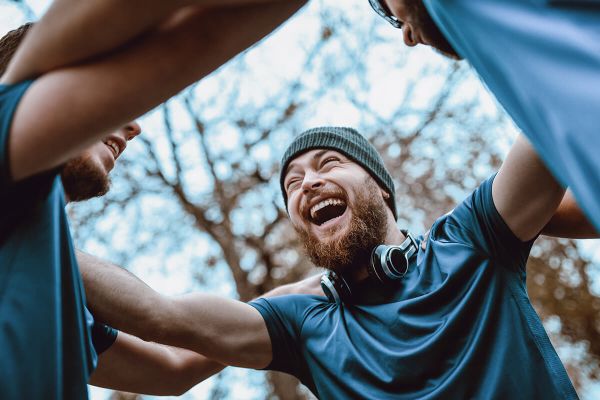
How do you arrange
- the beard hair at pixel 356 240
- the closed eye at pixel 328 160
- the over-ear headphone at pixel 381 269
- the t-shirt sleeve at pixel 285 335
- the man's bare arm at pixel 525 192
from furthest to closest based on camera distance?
the closed eye at pixel 328 160
the beard hair at pixel 356 240
the t-shirt sleeve at pixel 285 335
the over-ear headphone at pixel 381 269
the man's bare arm at pixel 525 192

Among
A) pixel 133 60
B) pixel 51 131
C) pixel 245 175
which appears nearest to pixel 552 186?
pixel 133 60

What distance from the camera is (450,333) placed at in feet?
8.08

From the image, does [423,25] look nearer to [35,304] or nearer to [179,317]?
[35,304]

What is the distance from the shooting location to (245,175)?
30.8 ft

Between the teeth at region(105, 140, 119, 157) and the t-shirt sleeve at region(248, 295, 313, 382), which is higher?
the teeth at region(105, 140, 119, 157)

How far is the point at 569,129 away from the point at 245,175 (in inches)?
331

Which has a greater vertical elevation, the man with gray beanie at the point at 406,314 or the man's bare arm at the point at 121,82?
Answer: the man's bare arm at the point at 121,82

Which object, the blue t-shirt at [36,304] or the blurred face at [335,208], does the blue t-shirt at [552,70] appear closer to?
the blue t-shirt at [36,304]

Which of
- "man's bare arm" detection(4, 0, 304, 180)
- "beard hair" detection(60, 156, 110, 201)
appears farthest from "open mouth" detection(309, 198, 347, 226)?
"man's bare arm" detection(4, 0, 304, 180)

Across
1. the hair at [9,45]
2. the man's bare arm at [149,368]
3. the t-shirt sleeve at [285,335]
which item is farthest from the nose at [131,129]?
the t-shirt sleeve at [285,335]

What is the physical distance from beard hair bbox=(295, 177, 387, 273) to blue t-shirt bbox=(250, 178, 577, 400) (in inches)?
12.5

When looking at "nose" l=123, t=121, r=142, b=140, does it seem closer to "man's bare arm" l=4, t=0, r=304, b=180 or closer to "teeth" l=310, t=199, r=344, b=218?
"man's bare arm" l=4, t=0, r=304, b=180

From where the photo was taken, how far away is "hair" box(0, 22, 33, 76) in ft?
6.36

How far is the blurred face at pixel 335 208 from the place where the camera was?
10.6 feet
